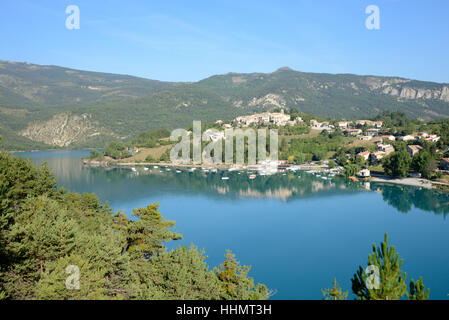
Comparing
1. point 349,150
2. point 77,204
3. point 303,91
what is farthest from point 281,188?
Answer: point 303,91

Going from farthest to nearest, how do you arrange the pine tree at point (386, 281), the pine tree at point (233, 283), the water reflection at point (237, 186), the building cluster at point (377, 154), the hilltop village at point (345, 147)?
the building cluster at point (377, 154)
the hilltop village at point (345, 147)
the water reflection at point (237, 186)
the pine tree at point (233, 283)
the pine tree at point (386, 281)

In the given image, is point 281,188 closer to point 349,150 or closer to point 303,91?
point 349,150

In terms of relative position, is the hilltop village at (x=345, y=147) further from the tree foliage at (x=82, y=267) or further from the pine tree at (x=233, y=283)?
the tree foliage at (x=82, y=267)

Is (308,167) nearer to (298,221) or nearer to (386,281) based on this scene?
(298,221)

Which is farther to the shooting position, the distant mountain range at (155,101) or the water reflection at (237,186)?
the distant mountain range at (155,101)

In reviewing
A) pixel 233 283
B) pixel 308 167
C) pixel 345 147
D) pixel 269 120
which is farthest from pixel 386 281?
pixel 269 120

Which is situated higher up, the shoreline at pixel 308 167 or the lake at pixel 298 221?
the shoreline at pixel 308 167

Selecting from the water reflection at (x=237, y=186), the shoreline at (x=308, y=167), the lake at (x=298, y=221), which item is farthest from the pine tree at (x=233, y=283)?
the shoreline at (x=308, y=167)
